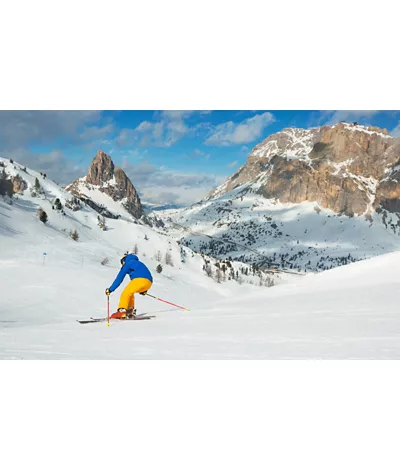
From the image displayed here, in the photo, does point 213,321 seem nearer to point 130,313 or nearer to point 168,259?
point 130,313

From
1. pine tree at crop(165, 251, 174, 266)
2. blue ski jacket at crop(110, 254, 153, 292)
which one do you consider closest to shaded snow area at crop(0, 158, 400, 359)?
blue ski jacket at crop(110, 254, 153, 292)

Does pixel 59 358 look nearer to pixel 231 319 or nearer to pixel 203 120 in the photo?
pixel 231 319

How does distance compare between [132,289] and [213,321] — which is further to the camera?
[132,289]

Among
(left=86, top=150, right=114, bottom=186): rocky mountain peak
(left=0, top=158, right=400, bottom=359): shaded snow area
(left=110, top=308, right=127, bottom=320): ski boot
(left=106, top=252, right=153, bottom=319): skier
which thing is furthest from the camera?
(left=86, top=150, right=114, bottom=186): rocky mountain peak

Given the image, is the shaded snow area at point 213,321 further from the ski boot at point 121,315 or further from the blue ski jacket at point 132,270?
the blue ski jacket at point 132,270

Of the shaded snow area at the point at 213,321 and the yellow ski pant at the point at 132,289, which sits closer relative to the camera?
the shaded snow area at the point at 213,321

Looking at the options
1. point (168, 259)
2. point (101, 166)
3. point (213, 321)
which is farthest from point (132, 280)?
point (101, 166)

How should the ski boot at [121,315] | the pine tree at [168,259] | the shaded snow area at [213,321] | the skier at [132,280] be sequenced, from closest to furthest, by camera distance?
the shaded snow area at [213,321] < the skier at [132,280] < the ski boot at [121,315] < the pine tree at [168,259]

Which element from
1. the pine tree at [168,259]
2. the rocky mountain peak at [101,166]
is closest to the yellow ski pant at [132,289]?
the rocky mountain peak at [101,166]

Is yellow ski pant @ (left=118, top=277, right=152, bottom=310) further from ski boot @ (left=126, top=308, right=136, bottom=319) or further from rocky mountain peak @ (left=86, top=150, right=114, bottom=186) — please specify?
rocky mountain peak @ (left=86, top=150, right=114, bottom=186)

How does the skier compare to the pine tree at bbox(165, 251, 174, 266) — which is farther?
the pine tree at bbox(165, 251, 174, 266)

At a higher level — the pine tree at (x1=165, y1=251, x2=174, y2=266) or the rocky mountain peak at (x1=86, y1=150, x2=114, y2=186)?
the rocky mountain peak at (x1=86, y1=150, x2=114, y2=186)

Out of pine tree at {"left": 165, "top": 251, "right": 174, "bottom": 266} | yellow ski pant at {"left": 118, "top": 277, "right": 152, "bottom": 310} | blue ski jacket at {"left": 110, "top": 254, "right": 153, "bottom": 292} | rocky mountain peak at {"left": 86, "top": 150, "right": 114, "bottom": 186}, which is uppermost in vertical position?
rocky mountain peak at {"left": 86, "top": 150, "right": 114, "bottom": 186}

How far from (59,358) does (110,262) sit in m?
16.0
